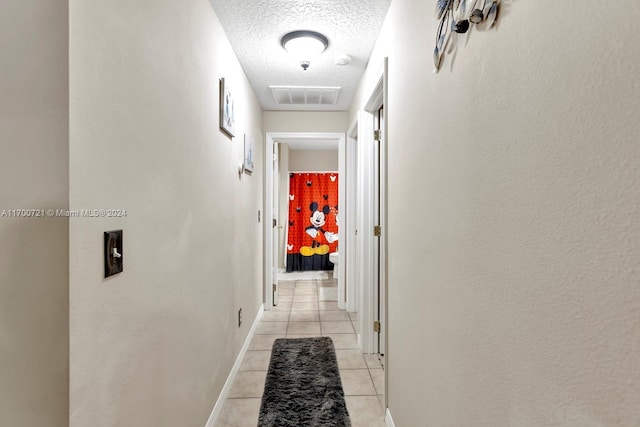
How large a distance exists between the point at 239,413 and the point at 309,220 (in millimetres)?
4330

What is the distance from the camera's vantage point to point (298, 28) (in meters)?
2.12

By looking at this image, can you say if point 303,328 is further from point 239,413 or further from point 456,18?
point 456,18

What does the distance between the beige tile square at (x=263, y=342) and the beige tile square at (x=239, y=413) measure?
76cm

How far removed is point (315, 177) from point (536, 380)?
560 centimetres

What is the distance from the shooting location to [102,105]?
857mm

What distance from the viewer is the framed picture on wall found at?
2.03 meters

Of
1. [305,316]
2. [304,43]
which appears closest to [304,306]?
Answer: [305,316]

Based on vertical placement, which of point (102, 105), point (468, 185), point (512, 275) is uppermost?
point (102, 105)

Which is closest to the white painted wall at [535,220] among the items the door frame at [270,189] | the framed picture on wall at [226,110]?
the framed picture on wall at [226,110]

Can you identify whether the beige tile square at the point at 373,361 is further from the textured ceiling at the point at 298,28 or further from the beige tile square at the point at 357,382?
the textured ceiling at the point at 298,28

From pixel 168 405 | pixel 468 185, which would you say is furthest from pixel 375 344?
pixel 468 185

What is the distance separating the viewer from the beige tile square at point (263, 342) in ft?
9.29

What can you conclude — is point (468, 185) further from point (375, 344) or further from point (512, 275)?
point (375, 344)

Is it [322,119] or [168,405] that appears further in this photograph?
[322,119]
